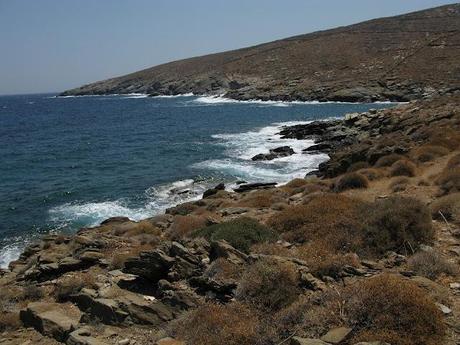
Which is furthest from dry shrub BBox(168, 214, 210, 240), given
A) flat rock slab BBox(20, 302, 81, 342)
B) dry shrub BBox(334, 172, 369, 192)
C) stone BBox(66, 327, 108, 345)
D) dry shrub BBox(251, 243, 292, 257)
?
stone BBox(66, 327, 108, 345)

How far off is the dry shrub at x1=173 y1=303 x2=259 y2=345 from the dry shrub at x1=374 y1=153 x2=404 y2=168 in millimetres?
18276

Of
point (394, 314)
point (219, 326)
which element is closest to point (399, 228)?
point (394, 314)

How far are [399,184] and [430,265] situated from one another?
1048 cm

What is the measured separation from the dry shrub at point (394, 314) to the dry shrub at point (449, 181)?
9868mm

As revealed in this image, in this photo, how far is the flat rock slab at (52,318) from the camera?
30.5 feet

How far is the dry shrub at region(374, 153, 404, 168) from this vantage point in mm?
24875

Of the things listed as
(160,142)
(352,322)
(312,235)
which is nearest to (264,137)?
(160,142)

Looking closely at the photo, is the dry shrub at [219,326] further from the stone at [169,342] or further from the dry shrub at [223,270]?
the dry shrub at [223,270]

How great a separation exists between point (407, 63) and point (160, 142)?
228 feet

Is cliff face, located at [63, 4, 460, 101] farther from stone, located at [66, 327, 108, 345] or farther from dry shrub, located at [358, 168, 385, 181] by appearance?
stone, located at [66, 327, 108, 345]

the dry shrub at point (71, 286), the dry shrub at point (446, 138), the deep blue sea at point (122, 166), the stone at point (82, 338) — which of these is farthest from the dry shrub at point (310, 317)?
the dry shrub at point (446, 138)

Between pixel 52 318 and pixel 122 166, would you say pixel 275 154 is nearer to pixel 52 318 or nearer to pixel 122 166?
pixel 122 166

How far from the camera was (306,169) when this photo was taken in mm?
35125

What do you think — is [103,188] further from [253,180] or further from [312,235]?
[312,235]
